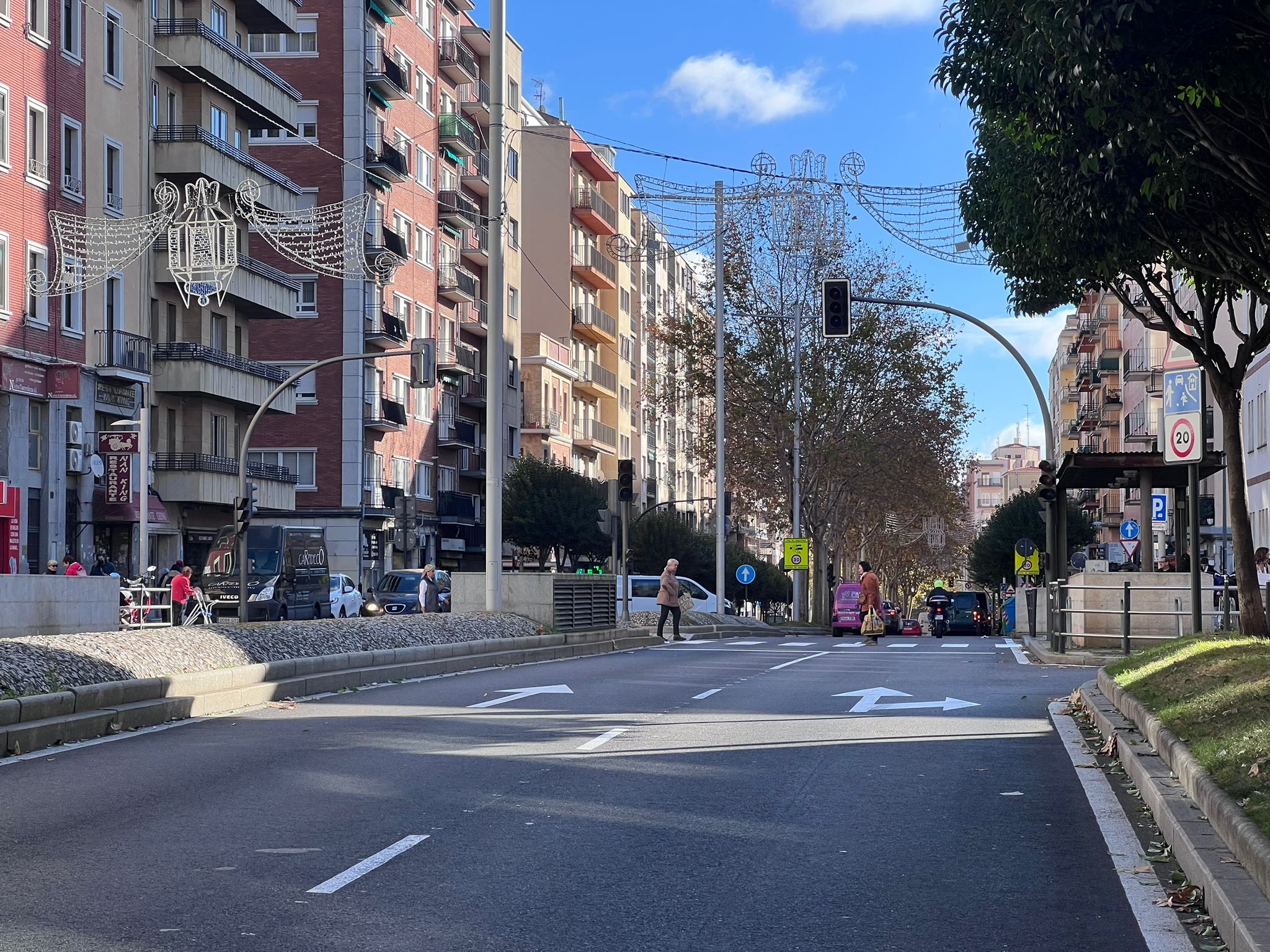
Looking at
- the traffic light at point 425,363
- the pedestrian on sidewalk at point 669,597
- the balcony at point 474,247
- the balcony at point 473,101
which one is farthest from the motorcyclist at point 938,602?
the traffic light at point 425,363

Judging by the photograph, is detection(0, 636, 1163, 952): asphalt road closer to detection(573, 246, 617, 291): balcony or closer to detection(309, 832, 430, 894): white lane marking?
detection(309, 832, 430, 894): white lane marking

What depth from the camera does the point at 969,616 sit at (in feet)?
233

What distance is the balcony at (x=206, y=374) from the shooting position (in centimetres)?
4897

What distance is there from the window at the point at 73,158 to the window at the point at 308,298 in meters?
22.0

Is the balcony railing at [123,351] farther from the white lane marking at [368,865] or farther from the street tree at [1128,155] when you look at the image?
the white lane marking at [368,865]

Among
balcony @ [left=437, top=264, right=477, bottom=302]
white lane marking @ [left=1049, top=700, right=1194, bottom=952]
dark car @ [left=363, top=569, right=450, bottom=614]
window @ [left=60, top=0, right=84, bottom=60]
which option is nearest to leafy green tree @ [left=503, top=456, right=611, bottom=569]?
balcony @ [left=437, top=264, right=477, bottom=302]

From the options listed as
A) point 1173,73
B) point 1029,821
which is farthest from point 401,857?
point 1173,73

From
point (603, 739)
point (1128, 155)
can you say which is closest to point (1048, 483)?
point (1128, 155)

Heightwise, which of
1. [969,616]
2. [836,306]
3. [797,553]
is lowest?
[969,616]

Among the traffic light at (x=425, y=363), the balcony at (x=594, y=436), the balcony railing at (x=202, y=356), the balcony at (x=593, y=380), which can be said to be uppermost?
the balcony at (x=593, y=380)

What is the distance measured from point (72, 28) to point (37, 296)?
6915 mm

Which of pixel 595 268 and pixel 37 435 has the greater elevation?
pixel 595 268

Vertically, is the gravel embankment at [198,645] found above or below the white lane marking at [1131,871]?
above

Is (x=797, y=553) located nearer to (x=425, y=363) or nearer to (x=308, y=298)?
(x=308, y=298)
